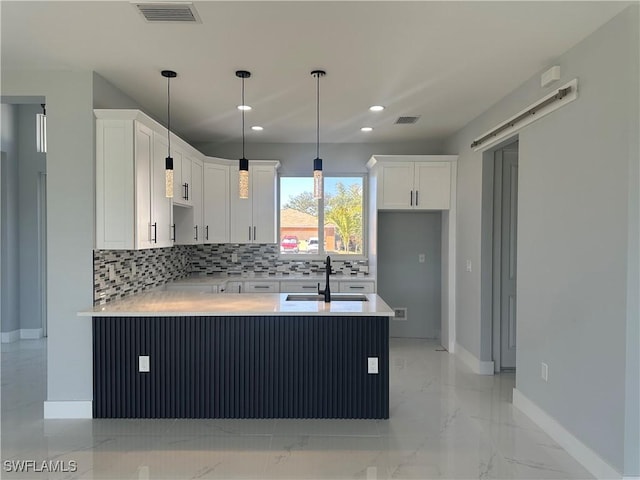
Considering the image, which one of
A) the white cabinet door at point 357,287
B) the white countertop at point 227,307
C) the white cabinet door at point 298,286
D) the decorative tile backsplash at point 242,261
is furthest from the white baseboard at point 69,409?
the white cabinet door at point 357,287

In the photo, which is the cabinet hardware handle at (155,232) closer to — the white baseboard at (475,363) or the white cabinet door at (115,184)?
the white cabinet door at (115,184)

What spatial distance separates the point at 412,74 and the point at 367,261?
299 cm

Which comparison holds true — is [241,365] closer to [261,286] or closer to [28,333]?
[261,286]

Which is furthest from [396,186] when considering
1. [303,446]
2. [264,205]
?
[303,446]

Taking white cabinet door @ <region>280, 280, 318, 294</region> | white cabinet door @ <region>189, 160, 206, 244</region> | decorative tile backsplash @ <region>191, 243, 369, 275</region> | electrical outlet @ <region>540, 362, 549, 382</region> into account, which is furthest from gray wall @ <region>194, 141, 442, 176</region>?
electrical outlet @ <region>540, 362, 549, 382</region>

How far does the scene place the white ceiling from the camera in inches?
90.7

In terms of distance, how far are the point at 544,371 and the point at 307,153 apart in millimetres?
3895

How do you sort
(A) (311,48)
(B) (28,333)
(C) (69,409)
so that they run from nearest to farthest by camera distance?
(A) (311,48) < (C) (69,409) < (B) (28,333)

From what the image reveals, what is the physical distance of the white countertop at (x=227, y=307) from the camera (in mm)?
3082

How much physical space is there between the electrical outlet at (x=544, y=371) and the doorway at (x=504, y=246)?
1261 millimetres

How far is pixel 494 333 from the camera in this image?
4.39m

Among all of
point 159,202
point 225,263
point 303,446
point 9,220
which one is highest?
point 159,202

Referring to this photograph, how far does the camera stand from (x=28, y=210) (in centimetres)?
562

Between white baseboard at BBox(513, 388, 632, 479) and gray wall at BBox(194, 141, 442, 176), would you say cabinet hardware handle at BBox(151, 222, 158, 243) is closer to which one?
gray wall at BBox(194, 141, 442, 176)
